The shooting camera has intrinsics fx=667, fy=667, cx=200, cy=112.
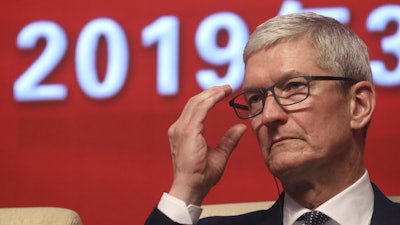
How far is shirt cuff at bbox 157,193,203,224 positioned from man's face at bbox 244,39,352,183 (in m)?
0.18

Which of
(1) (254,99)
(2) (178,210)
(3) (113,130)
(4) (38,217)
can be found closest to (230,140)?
(1) (254,99)

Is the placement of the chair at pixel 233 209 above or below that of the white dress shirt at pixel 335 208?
below

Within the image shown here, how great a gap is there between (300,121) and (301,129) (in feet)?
0.05

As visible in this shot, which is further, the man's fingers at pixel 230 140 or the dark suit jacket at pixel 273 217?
the man's fingers at pixel 230 140

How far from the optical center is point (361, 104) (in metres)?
1.41

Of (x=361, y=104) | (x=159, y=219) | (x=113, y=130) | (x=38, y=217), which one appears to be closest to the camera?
(x=159, y=219)

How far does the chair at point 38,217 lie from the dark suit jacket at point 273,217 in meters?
0.34

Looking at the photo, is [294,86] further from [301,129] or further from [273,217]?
[273,217]

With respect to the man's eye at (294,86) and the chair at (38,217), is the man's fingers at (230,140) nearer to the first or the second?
the man's eye at (294,86)

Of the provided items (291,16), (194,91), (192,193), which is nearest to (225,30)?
(194,91)

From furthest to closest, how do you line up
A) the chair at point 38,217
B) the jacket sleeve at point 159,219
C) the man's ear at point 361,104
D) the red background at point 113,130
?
the red background at point 113,130
the chair at point 38,217
the man's ear at point 361,104
the jacket sleeve at point 159,219

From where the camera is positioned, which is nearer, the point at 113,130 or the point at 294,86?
the point at 294,86

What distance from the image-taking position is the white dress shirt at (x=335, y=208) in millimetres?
1306

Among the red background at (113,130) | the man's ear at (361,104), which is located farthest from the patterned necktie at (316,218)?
the red background at (113,130)
